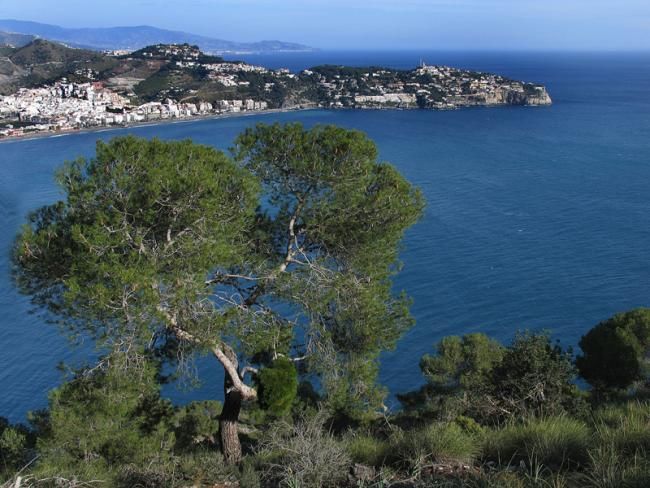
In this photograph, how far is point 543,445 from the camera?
11.6 feet

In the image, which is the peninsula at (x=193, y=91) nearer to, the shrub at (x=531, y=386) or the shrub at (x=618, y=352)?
the shrub at (x=618, y=352)

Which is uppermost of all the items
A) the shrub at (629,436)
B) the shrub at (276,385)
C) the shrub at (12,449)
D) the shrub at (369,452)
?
the shrub at (629,436)

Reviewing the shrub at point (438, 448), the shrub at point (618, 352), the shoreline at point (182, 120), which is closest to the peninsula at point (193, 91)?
the shoreline at point (182, 120)

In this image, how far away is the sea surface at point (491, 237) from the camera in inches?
645

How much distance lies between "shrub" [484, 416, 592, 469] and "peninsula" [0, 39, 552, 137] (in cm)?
5981

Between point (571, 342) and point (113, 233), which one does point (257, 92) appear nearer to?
point (571, 342)

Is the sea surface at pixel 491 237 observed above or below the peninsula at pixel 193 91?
below

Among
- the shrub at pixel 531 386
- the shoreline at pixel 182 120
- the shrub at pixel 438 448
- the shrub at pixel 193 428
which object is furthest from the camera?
the shoreline at pixel 182 120

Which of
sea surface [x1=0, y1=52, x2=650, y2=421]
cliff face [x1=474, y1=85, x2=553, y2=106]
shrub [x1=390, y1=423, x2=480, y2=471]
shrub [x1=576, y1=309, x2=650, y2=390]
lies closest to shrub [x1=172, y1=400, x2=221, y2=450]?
sea surface [x1=0, y1=52, x2=650, y2=421]

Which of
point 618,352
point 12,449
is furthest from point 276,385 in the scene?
point 618,352

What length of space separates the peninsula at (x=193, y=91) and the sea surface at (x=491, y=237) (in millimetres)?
14863

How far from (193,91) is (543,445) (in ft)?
269

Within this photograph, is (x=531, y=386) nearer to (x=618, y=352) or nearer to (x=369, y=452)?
(x=369, y=452)

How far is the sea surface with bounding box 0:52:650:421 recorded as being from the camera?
16.4m
